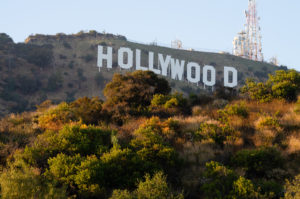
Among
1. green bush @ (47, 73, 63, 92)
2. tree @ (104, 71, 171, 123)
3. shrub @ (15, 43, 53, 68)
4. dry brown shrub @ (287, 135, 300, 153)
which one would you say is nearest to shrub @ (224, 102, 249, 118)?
dry brown shrub @ (287, 135, 300, 153)

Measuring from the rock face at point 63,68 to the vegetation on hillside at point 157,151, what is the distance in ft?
91.3

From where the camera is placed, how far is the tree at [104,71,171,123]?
54.1ft

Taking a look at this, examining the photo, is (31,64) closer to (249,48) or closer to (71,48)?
(71,48)

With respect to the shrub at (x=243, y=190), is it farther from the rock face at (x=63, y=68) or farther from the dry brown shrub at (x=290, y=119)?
the rock face at (x=63, y=68)

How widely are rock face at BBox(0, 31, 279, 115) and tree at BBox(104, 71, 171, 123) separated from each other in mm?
25355

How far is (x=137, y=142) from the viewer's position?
11227 mm

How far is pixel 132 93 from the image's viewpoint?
18.1 metres

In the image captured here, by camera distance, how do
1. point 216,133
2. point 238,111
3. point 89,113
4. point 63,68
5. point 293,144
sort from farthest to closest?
point 63,68, point 89,113, point 238,111, point 216,133, point 293,144

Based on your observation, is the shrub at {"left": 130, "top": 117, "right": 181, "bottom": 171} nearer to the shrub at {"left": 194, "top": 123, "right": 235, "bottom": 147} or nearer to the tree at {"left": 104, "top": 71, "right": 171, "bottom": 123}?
the shrub at {"left": 194, "top": 123, "right": 235, "bottom": 147}

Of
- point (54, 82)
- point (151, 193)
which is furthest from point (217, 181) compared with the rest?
point (54, 82)

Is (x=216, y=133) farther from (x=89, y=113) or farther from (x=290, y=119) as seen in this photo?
(x=89, y=113)

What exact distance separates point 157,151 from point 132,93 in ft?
25.8

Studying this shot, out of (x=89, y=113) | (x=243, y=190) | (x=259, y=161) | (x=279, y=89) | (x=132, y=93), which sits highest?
(x=279, y=89)

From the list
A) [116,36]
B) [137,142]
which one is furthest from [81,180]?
[116,36]
